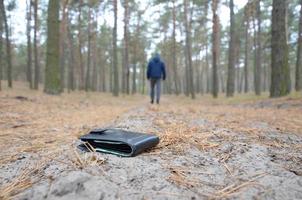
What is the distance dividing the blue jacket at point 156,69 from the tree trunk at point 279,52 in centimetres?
375

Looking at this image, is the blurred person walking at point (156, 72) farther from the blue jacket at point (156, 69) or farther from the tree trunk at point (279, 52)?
the tree trunk at point (279, 52)

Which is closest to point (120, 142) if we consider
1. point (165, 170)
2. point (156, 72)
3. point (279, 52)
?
point (165, 170)

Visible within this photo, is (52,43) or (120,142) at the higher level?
(52,43)

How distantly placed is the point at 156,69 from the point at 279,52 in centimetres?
415

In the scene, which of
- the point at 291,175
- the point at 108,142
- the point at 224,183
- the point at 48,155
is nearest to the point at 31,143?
the point at 48,155

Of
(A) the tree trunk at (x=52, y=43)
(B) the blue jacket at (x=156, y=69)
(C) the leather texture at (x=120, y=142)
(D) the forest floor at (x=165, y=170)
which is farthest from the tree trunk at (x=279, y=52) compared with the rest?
(C) the leather texture at (x=120, y=142)

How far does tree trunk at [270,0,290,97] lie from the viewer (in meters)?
10.5

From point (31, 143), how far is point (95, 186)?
5.24ft

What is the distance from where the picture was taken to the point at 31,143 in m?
3.19

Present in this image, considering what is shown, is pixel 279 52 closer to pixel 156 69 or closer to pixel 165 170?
pixel 156 69

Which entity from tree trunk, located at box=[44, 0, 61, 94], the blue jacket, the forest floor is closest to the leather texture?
the forest floor

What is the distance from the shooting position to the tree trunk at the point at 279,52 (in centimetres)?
1055

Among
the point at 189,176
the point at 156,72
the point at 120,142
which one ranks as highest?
the point at 156,72

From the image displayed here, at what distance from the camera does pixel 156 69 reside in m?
10.1
